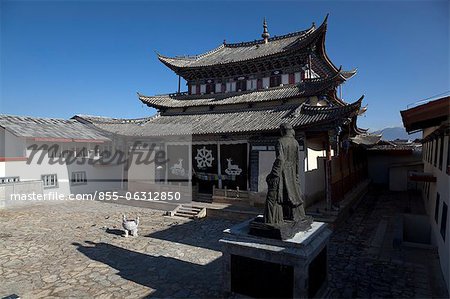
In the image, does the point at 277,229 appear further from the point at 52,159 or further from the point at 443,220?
the point at 52,159

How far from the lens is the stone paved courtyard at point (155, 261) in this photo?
23.5 ft

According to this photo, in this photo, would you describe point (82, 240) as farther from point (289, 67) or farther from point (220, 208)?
point (289, 67)

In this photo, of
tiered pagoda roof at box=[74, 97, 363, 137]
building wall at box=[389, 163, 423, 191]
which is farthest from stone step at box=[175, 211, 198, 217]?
building wall at box=[389, 163, 423, 191]

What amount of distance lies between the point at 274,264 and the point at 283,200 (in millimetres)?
1329

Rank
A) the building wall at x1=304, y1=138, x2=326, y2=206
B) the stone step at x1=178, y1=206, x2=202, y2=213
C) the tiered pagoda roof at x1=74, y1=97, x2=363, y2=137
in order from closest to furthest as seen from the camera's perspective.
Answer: the tiered pagoda roof at x1=74, y1=97, x2=363, y2=137 → the building wall at x1=304, y1=138, x2=326, y2=206 → the stone step at x1=178, y1=206, x2=202, y2=213

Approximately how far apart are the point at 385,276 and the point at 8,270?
35.3ft

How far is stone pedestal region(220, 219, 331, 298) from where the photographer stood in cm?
561

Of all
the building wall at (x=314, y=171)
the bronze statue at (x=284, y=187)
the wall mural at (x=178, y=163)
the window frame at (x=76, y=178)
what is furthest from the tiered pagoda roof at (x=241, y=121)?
the bronze statue at (x=284, y=187)

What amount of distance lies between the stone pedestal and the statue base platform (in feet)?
0.31

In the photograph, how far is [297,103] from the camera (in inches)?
652

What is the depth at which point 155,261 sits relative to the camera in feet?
29.9

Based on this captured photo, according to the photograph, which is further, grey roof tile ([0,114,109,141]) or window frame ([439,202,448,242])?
grey roof tile ([0,114,109,141])

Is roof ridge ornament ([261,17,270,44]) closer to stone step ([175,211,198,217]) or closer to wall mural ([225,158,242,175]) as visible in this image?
wall mural ([225,158,242,175])

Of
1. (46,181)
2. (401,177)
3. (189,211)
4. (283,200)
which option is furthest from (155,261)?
(401,177)
